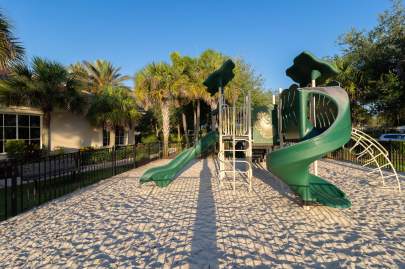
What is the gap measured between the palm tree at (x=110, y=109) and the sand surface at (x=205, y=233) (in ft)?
33.5

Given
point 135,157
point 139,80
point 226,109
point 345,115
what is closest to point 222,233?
point 345,115

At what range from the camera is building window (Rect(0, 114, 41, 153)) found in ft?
41.8

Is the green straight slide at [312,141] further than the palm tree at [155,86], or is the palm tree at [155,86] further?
the palm tree at [155,86]

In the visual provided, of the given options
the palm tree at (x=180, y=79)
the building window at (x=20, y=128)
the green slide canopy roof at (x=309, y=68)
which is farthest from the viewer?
the palm tree at (x=180, y=79)

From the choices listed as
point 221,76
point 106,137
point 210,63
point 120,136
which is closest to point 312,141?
point 221,76

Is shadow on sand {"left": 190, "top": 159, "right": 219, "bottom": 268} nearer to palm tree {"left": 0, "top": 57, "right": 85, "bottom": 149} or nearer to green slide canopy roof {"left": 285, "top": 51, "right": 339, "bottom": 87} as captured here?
green slide canopy roof {"left": 285, "top": 51, "right": 339, "bottom": 87}

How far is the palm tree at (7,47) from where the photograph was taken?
21.7 feet

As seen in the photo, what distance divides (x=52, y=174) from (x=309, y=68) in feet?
25.5

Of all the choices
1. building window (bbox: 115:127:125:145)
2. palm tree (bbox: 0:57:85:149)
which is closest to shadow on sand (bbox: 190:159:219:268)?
palm tree (bbox: 0:57:85:149)

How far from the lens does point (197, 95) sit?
58.8ft

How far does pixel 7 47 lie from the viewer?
22.0ft

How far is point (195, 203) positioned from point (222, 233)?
2.08 m

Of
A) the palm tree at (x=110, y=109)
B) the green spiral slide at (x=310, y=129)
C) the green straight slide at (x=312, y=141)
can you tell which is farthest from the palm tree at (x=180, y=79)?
the green straight slide at (x=312, y=141)

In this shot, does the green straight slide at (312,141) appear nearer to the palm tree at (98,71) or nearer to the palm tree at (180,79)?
the palm tree at (180,79)
